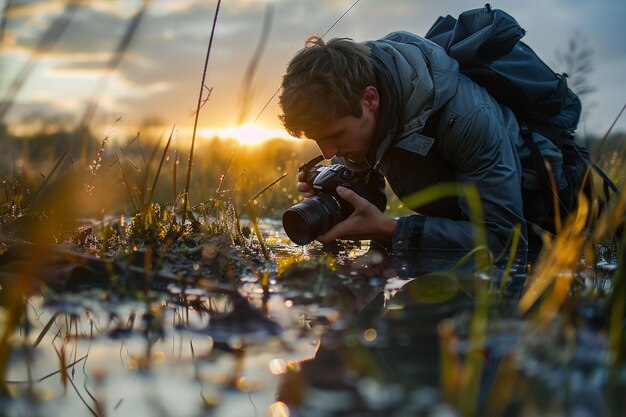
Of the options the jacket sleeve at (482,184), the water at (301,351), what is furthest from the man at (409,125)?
the water at (301,351)

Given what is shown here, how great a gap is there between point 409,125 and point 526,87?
637 mm

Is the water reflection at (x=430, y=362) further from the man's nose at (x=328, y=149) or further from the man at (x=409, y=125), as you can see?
the man's nose at (x=328, y=149)

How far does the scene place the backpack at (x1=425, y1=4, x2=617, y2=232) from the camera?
127 inches

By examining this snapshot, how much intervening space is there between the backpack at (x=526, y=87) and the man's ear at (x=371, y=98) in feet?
1.68

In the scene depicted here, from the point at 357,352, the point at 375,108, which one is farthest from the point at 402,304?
the point at 375,108

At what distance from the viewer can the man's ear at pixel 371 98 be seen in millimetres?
3176

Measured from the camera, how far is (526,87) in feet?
10.8

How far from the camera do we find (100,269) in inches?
85.9

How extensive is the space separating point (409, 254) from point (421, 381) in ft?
6.14

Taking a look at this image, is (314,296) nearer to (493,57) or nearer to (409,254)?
(409,254)

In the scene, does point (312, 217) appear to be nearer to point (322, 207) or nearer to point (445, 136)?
point (322, 207)

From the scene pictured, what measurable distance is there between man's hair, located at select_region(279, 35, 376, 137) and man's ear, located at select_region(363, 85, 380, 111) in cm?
3

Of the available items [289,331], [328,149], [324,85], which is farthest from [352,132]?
[289,331]

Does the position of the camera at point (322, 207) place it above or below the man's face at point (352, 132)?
below
